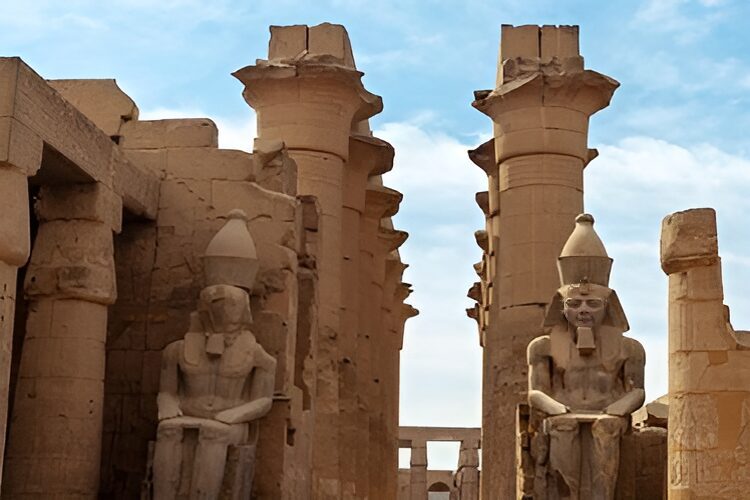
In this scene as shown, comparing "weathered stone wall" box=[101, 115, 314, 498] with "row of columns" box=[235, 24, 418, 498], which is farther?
"row of columns" box=[235, 24, 418, 498]

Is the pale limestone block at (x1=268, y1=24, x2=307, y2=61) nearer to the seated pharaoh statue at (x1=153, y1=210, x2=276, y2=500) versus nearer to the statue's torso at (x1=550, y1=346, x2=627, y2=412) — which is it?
the seated pharaoh statue at (x1=153, y1=210, x2=276, y2=500)

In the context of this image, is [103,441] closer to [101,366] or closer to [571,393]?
[101,366]

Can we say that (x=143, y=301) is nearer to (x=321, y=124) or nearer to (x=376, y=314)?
(x=321, y=124)

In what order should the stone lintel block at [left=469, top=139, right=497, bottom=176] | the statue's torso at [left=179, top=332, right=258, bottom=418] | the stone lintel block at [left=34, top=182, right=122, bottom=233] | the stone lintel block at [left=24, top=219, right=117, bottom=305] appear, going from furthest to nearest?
the stone lintel block at [left=469, top=139, right=497, bottom=176] → the statue's torso at [left=179, top=332, right=258, bottom=418] → the stone lintel block at [left=34, top=182, right=122, bottom=233] → the stone lintel block at [left=24, top=219, right=117, bottom=305]

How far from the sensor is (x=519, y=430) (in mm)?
11852

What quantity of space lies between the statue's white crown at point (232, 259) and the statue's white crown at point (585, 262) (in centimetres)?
275

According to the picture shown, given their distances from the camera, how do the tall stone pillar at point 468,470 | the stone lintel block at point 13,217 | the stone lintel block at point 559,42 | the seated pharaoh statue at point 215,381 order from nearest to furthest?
1. the stone lintel block at point 13,217
2. the seated pharaoh statue at point 215,381
3. the stone lintel block at point 559,42
4. the tall stone pillar at point 468,470

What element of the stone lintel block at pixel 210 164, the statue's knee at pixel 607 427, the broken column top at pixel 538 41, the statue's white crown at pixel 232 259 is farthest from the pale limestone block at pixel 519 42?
the statue's knee at pixel 607 427

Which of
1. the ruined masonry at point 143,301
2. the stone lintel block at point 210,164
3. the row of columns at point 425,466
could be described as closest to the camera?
the ruined masonry at point 143,301

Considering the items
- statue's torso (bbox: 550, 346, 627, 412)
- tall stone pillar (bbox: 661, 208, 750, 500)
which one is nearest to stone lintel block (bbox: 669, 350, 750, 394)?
tall stone pillar (bbox: 661, 208, 750, 500)

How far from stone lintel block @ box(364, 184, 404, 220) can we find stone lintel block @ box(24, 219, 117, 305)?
9516mm

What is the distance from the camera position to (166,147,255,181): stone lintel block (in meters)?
12.4

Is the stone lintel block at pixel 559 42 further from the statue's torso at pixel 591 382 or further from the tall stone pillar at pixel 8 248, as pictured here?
the tall stone pillar at pixel 8 248

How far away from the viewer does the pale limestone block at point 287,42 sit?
17188mm
